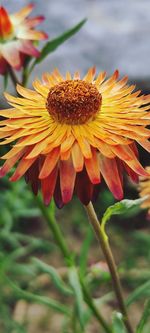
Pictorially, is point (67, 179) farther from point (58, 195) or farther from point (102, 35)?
point (102, 35)

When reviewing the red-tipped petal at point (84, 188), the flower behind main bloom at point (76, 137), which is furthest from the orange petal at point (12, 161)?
the red-tipped petal at point (84, 188)

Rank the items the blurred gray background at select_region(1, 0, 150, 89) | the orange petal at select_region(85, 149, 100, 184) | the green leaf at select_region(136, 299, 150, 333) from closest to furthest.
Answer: the orange petal at select_region(85, 149, 100, 184) → the green leaf at select_region(136, 299, 150, 333) → the blurred gray background at select_region(1, 0, 150, 89)

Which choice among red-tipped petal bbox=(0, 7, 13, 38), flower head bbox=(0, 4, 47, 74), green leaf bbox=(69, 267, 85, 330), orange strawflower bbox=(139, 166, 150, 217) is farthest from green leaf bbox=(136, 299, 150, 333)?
red-tipped petal bbox=(0, 7, 13, 38)

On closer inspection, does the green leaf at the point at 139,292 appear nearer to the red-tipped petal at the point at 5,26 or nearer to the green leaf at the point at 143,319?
the green leaf at the point at 143,319

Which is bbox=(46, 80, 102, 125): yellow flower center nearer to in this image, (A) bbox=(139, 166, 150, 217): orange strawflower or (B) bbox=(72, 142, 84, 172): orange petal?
(B) bbox=(72, 142, 84, 172): orange petal

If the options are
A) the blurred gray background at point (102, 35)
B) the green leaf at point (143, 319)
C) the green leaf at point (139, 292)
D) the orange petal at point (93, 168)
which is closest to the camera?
the orange petal at point (93, 168)

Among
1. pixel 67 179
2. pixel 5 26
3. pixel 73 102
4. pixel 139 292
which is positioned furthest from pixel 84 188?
pixel 5 26
